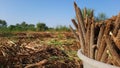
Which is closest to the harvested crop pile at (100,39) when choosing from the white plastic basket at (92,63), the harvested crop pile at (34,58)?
the white plastic basket at (92,63)

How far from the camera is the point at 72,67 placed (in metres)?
4.25

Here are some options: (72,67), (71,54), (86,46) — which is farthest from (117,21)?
(71,54)

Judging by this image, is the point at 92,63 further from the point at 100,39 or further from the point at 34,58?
the point at 34,58

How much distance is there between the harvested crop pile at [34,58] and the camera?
4.08m

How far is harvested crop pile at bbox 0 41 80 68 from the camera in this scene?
13.4ft

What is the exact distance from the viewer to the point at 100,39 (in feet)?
6.48

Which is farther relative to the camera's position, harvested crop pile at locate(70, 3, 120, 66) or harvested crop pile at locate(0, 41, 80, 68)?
harvested crop pile at locate(0, 41, 80, 68)

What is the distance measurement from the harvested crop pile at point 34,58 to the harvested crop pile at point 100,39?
185cm

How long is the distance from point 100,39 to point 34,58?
2.49 m

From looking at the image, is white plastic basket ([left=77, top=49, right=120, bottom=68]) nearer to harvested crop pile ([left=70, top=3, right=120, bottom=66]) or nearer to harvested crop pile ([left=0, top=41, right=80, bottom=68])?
harvested crop pile ([left=70, top=3, right=120, bottom=66])

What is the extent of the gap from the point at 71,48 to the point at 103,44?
3624 millimetres

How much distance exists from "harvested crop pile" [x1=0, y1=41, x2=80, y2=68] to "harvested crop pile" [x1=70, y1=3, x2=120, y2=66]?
72.8 inches

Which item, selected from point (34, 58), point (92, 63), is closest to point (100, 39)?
point (92, 63)

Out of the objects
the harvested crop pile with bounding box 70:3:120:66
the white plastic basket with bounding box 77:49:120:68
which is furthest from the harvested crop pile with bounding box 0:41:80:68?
the white plastic basket with bounding box 77:49:120:68
